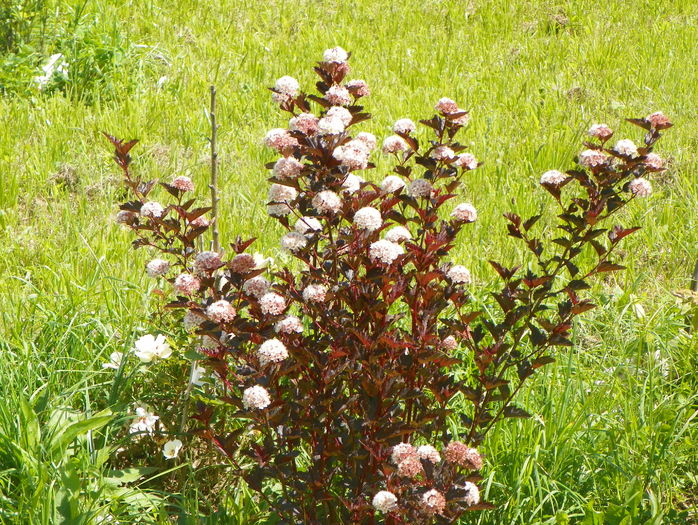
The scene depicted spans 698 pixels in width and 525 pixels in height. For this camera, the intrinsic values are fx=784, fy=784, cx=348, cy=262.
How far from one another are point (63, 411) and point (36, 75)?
11.0 ft

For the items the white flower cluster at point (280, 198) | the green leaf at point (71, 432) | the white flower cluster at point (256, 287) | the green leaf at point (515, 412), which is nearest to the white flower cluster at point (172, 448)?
the green leaf at point (71, 432)

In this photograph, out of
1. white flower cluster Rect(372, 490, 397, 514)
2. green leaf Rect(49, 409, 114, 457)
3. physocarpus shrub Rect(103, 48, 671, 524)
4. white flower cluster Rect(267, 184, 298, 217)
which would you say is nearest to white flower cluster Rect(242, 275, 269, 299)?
physocarpus shrub Rect(103, 48, 671, 524)

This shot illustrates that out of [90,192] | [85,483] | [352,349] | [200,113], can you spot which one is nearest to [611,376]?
[352,349]

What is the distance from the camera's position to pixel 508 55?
620 cm

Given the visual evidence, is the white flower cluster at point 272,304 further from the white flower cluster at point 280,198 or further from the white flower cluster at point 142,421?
the white flower cluster at point 142,421

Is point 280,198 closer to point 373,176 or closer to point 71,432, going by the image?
point 71,432

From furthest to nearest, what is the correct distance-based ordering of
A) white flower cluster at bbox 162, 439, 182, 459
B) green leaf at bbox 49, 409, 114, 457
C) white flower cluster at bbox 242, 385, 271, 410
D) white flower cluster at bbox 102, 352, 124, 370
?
Result: 1. white flower cluster at bbox 102, 352, 124, 370
2. white flower cluster at bbox 162, 439, 182, 459
3. green leaf at bbox 49, 409, 114, 457
4. white flower cluster at bbox 242, 385, 271, 410

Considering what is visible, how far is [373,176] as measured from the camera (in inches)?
180

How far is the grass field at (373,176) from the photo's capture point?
2.45 m

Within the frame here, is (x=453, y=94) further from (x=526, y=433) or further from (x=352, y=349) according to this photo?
(x=352, y=349)

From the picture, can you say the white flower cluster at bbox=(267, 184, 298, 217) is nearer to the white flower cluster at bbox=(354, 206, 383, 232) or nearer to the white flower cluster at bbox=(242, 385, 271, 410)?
the white flower cluster at bbox=(354, 206, 383, 232)

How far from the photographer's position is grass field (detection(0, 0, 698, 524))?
2.45m

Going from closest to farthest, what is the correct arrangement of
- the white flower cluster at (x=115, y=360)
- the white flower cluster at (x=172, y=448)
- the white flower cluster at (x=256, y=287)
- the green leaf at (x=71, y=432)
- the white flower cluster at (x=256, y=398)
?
the white flower cluster at (x=256, y=398) → the white flower cluster at (x=256, y=287) → the green leaf at (x=71, y=432) → the white flower cluster at (x=172, y=448) → the white flower cluster at (x=115, y=360)

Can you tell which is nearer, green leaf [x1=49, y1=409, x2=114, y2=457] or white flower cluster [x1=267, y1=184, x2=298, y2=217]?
white flower cluster [x1=267, y1=184, x2=298, y2=217]
